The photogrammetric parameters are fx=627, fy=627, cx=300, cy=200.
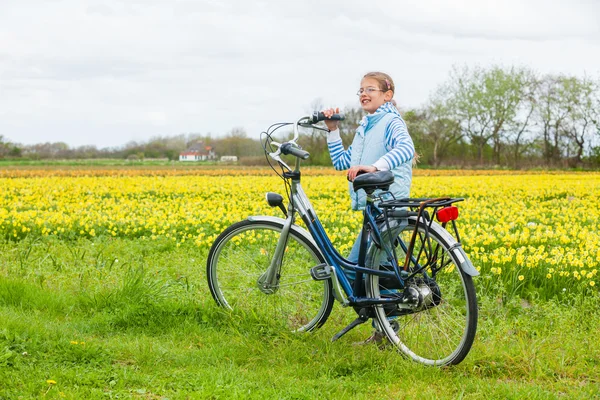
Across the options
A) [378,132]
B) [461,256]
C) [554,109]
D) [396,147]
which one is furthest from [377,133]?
[554,109]

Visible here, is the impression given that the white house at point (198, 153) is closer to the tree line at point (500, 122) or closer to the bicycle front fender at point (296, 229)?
the tree line at point (500, 122)

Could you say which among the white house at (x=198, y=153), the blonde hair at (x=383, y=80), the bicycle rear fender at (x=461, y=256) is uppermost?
the white house at (x=198, y=153)

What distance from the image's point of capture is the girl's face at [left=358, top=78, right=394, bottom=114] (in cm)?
452

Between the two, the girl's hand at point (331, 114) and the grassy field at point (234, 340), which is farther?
the girl's hand at point (331, 114)

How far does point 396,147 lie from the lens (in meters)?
4.28

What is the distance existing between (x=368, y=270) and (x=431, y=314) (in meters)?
0.51

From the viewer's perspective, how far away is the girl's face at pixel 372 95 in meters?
4.52

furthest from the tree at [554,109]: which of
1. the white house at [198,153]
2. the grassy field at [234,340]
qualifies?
the grassy field at [234,340]

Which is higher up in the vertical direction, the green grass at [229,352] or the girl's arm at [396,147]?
the girl's arm at [396,147]

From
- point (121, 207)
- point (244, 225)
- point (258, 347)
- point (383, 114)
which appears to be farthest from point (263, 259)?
point (121, 207)

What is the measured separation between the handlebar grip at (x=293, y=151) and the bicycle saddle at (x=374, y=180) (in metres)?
0.45

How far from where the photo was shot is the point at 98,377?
373 centimetres

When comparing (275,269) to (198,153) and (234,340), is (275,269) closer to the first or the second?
(234,340)

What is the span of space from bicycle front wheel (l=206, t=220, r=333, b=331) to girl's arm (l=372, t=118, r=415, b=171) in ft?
2.68
